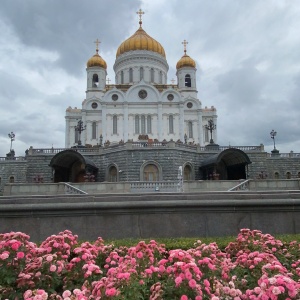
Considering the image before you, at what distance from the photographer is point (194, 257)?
469 centimetres

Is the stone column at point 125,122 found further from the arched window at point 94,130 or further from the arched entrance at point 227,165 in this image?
the arched entrance at point 227,165

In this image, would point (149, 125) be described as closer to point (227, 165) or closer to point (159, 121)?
point (159, 121)

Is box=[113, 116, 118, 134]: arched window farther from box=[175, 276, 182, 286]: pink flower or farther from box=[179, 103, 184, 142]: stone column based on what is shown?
box=[175, 276, 182, 286]: pink flower

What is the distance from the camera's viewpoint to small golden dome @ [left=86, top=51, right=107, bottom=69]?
185ft

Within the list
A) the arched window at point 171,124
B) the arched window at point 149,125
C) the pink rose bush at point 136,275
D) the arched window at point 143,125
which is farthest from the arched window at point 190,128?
the pink rose bush at point 136,275

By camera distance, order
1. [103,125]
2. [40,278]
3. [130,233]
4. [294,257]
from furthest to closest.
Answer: [103,125] < [130,233] < [294,257] < [40,278]

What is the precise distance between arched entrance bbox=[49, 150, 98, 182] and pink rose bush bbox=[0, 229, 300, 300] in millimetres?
26393

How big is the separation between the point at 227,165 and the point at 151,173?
7.67 metres

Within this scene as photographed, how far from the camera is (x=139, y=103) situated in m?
51.6

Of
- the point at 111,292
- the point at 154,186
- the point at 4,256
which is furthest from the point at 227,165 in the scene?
the point at 111,292

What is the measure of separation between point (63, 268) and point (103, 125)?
152 feet

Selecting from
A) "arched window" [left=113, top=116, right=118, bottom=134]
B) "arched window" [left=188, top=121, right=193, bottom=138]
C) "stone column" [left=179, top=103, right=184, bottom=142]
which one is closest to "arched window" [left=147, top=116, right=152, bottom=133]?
"stone column" [left=179, top=103, right=184, bottom=142]

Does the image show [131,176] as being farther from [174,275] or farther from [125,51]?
[125,51]

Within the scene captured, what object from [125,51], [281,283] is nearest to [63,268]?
[281,283]
